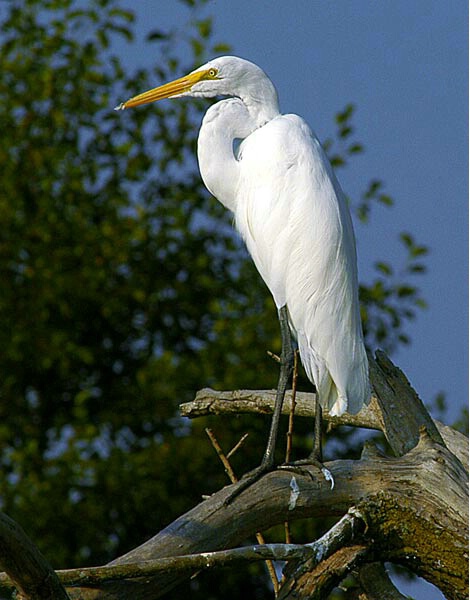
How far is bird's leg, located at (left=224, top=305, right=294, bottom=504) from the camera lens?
251 centimetres

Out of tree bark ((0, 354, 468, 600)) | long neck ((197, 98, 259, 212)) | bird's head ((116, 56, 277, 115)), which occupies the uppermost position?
bird's head ((116, 56, 277, 115))

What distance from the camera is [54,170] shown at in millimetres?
4719

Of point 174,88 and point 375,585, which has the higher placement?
point 174,88

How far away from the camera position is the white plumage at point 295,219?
2732mm

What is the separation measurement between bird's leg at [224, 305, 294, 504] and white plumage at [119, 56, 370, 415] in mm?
32

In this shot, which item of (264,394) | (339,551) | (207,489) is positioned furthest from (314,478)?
(207,489)

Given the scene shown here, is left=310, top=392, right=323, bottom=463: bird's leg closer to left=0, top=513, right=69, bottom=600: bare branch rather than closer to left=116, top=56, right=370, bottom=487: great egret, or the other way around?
left=116, top=56, right=370, bottom=487: great egret

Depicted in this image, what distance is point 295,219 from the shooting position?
2762mm

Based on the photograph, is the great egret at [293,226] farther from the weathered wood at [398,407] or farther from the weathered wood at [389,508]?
the weathered wood at [398,407]

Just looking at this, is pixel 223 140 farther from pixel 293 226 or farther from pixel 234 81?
pixel 293 226

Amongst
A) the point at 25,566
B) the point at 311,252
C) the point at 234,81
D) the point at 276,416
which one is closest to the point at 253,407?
the point at 276,416

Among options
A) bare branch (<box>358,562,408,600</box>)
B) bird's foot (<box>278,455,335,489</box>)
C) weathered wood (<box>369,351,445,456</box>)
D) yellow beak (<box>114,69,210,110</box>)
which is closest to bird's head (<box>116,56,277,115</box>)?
yellow beak (<box>114,69,210,110</box>)

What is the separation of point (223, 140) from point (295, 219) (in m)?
0.33

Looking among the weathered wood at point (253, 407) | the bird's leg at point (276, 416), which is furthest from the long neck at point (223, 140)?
the weathered wood at point (253, 407)
